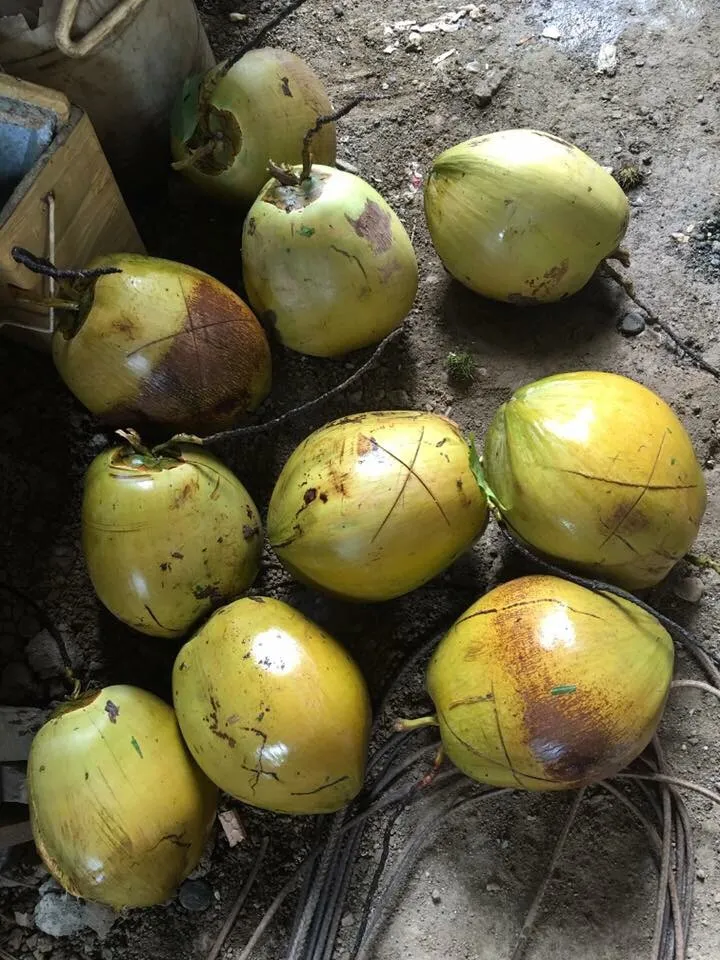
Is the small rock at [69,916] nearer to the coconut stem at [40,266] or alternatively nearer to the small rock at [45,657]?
the small rock at [45,657]

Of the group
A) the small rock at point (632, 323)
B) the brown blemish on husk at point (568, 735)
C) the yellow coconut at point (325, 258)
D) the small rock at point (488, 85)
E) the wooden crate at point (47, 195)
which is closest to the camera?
the brown blemish on husk at point (568, 735)

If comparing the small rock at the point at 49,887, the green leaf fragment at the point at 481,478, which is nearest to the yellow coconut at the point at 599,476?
the green leaf fragment at the point at 481,478

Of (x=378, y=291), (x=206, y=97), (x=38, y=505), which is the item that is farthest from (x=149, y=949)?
(x=206, y=97)

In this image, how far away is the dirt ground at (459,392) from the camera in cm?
142

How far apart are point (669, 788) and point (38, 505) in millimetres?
1241

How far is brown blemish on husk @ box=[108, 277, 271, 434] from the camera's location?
4.44 ft

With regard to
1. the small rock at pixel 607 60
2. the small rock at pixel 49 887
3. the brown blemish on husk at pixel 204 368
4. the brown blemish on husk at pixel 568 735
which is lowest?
the small rock at pixel 49 887

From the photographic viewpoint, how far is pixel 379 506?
48.7 inches

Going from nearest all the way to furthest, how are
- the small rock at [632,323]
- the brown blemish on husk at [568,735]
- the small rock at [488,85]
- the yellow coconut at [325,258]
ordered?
the brown blemish on husk at [568,735]
the yellow coconut at [325,258]
the small rock at [632,323]
the small rock at [488,85]

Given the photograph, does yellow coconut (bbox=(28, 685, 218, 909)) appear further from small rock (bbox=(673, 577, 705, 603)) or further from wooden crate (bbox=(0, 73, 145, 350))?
small rock (bbox=(673, 577, 705, 603))

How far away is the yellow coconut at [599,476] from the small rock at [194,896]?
829 millimetres

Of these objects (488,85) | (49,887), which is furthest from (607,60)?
(49,887)

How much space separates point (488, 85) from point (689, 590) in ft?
3.73

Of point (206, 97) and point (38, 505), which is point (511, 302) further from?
point (38, 505)
